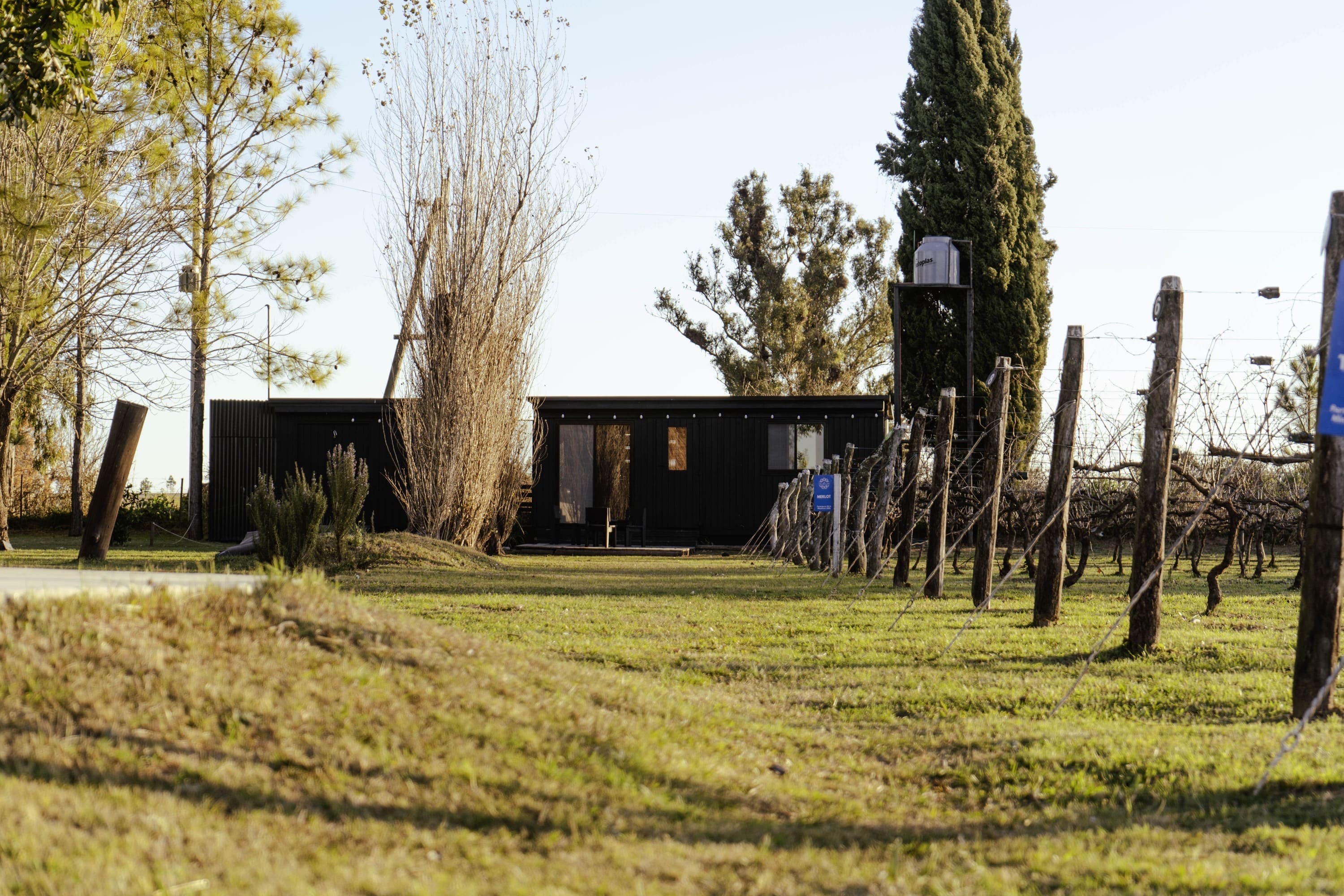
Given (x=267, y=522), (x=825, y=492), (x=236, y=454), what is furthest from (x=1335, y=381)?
(x=236, y=454)

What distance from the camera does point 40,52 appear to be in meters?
8.87

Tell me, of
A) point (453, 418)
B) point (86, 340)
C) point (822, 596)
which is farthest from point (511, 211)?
point (822, 596)

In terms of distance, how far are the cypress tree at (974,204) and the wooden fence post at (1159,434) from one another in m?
17.9

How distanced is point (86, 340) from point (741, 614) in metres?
13.8

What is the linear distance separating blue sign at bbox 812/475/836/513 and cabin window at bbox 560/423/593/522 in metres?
9.28

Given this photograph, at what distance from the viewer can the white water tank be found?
2506cm

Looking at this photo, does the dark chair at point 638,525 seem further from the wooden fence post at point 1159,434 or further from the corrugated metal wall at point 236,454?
the wooden fence post at point 1159,434

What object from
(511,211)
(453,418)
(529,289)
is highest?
(511,211)

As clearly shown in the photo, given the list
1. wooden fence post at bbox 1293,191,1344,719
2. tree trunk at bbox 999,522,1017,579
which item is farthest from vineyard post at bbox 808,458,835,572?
wooden fence post at bbox 1293,191,1344,719

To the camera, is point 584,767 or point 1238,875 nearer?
point 1238,875

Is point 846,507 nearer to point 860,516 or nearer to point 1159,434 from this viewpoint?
point 860,516

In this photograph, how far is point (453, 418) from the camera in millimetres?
18531

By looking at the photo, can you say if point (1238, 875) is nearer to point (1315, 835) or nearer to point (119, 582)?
point (1315, 835)

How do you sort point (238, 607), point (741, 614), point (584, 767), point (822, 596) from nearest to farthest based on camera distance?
point (584, 767) → point (238, 607) → point (741, 614) → point (822, 596)
